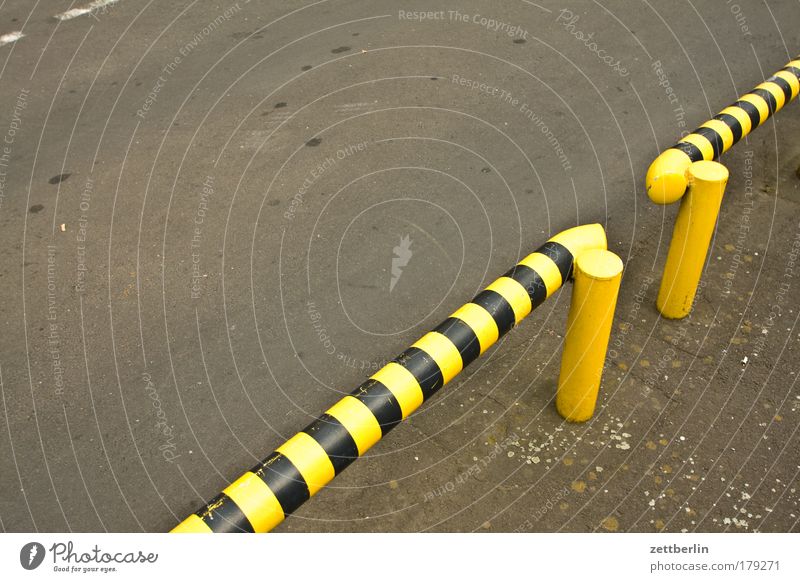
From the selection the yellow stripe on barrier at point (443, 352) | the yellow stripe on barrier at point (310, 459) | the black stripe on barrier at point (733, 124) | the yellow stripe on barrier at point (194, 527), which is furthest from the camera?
the black stripe on barrier at point (733, 124)

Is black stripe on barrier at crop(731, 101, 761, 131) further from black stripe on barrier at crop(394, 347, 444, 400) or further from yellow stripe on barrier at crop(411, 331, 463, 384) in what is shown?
black stripe on barrier at crop(394, 347, 444, 400)

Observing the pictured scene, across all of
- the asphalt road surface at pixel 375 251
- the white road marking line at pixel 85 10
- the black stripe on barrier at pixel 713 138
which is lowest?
the asphalt road surface at pixel 375 251

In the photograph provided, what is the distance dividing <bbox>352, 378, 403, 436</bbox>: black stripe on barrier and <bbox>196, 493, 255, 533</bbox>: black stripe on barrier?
25.2 inches

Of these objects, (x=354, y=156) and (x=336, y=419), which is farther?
(x=354, y=156)

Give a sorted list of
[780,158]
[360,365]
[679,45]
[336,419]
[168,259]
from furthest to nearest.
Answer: [679,45] < [780,158] < [168,259] < [360,365] < [336,419]

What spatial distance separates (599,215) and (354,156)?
77.2 inches

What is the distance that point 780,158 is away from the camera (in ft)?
19.3

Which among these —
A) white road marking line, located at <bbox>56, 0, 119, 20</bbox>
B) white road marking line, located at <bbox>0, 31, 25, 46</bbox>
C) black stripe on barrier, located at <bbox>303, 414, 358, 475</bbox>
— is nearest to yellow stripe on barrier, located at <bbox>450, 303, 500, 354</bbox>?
black stripe on barrier, located at <bbox>303, 414, 358, 475</bbox>

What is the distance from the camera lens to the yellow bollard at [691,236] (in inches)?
144

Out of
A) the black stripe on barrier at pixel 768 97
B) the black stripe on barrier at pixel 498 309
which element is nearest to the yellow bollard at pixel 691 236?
the black stripe on barrier at pixel 768 97

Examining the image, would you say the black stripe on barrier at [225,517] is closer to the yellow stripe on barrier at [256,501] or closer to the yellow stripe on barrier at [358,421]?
the yellow stripe on barrier at [256,501]

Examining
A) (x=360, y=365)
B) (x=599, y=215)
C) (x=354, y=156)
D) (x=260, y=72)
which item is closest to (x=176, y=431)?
(x=360, y=365)

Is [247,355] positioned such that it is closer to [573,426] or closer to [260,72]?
[573,426]

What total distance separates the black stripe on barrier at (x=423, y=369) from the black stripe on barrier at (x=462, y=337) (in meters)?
0.14
